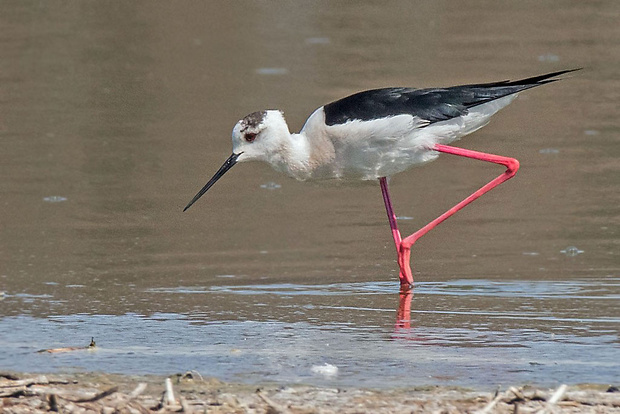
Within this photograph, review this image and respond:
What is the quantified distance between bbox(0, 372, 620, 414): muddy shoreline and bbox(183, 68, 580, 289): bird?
233 centimetres

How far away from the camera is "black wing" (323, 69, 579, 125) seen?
258 inches

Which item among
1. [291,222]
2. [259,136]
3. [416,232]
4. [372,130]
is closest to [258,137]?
[259,136]

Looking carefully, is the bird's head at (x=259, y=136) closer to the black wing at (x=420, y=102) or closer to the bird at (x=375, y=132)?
the bird at (x=375, y=132)

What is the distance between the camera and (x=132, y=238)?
7055mm

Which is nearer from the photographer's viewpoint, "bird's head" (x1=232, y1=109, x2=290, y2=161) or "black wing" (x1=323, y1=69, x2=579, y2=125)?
"black wing" (x1=323, y1=69, x2=579, y2=125)

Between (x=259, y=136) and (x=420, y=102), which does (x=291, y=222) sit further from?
(x=420, y=102)

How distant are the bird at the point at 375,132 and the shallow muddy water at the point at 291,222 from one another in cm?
46

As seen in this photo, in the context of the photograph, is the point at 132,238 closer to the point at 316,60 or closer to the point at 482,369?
the point at 482,369

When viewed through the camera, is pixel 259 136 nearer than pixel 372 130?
No

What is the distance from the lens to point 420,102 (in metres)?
6.63

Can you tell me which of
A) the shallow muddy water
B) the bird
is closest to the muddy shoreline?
the shallow muddy water

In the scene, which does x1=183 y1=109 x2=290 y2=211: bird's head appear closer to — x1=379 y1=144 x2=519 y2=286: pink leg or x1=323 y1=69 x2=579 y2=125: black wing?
x1=323 y1=69 x2=579 y2=125: black wing

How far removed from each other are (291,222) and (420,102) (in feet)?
3.99

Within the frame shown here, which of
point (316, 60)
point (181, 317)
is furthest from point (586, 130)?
point (181, 317)
